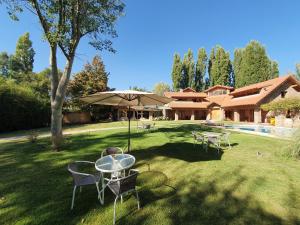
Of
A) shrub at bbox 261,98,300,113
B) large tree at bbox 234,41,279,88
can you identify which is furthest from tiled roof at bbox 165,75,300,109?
large tree at bbox 234,41,279,88

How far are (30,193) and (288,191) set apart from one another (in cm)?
665

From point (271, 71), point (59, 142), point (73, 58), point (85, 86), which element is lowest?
point (59, 142)

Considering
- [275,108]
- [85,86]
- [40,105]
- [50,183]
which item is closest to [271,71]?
[275,108]

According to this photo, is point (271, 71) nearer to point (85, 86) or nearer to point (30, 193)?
point (85, 86)

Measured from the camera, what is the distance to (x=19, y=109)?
22688 mm

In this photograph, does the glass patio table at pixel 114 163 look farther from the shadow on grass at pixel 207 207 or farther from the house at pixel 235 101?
the house at pixel 235 101

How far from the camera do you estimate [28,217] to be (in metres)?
3.77

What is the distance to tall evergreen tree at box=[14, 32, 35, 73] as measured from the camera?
139 ft

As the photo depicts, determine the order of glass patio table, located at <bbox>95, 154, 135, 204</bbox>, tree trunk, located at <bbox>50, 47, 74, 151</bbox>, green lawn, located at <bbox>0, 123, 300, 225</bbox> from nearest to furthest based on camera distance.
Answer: green lawn, located at <bbox>0, 123, 300, 225</bbox> → glass patio table, located at <bbox>95, 154, 135, 204</bbox> → tree trunk, located at <bbox>50, 47, 74, 151</bbox>

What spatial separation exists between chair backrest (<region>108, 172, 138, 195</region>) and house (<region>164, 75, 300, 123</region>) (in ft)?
96.2

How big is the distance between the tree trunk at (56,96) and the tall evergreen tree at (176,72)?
153ft

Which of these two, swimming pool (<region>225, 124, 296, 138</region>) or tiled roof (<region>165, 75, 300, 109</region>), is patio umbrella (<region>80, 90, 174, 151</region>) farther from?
tiled roof (<region>165, 75, 300, 109</region>)

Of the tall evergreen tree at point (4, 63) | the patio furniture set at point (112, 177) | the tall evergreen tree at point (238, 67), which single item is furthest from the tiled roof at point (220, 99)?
the tall evergreen tree at point (4, 63)

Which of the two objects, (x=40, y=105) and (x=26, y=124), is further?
(x=40, y=105)
